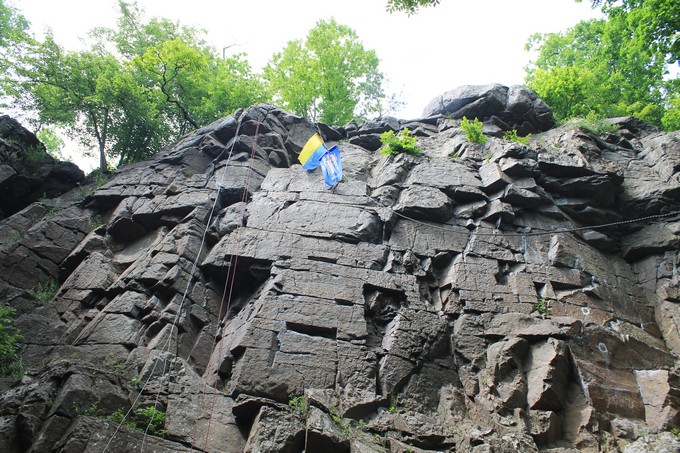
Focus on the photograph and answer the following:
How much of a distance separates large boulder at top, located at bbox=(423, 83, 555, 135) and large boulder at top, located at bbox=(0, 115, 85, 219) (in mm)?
14766

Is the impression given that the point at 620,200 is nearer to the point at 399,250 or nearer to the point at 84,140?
Result: the point at 399,250

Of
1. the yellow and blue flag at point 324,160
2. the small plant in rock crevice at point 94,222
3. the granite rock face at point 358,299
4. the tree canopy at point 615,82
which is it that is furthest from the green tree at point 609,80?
the small plant in rock crevice at point 94,222

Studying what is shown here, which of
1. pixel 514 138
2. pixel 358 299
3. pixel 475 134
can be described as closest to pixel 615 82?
pixel 514 138

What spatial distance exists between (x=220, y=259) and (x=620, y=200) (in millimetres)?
11206

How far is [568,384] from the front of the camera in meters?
8.56

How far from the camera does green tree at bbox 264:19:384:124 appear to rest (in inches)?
837

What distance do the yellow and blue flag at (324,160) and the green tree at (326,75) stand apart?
7.71 meters

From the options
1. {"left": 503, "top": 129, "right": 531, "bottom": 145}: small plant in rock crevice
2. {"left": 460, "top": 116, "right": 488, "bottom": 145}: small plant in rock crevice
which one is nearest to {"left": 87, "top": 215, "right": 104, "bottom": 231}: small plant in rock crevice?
{"left": 460, "top": 116, "right": 488, "bottom": 145}: small plant in rock crevice

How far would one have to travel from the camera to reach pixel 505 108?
17.0m

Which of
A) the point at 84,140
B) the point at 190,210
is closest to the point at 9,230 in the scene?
the point at 190,210

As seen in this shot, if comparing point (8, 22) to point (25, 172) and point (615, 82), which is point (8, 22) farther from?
point (615, 82)

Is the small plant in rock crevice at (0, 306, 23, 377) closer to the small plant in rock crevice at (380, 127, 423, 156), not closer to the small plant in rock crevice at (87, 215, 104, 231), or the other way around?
the small plant in rock crevice at (87, 215, 104, 231)

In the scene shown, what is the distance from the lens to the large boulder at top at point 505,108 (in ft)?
55.0

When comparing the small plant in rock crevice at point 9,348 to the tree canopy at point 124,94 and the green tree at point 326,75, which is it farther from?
the green tree at point 326,75
